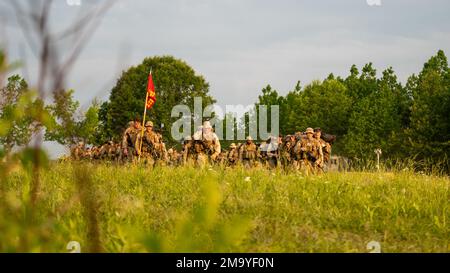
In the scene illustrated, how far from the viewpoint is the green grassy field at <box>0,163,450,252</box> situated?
6.28 metres

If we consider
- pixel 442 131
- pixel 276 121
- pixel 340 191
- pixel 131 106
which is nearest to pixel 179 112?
pixel 131 106

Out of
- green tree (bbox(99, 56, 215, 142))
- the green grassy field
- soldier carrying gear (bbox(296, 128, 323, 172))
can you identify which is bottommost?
the green grassy field

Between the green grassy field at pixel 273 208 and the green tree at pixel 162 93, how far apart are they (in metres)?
36.5

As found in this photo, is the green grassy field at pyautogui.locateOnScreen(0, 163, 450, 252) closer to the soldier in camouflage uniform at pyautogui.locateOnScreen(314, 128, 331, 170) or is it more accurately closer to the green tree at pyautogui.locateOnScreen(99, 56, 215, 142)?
the soldier in camouflage uniform at pyautogui.locateOnScreen(314, 128, 331, 170)

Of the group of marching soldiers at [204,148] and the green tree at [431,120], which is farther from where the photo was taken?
the green tree at [431,120]

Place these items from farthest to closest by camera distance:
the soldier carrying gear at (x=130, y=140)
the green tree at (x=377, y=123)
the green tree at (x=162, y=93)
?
the green tree at (x=162, y=93), the green tree at (x=377, y=123), the soldier carrying gear at (x=130, y=140)

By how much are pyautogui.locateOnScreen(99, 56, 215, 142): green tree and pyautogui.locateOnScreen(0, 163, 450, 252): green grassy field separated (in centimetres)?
3653

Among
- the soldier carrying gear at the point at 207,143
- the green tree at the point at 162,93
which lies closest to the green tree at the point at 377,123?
the green tree at the point at 162,93

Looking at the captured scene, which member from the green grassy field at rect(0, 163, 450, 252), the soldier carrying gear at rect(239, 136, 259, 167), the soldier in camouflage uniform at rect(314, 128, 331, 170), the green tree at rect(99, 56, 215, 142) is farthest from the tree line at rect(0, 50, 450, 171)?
the green grassy field at rect(0, 163, 450, 252)

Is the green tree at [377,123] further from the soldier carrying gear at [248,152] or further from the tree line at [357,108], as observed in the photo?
the soldier carrying gear at [248,152]

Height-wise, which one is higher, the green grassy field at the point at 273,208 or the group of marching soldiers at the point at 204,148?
the group of marching soldiers at the point at 204,148

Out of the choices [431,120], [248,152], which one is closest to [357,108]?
[431,120]

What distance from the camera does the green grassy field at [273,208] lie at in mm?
6281

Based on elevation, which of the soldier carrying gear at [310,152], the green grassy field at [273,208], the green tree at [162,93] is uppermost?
the green tree at [162,93]
